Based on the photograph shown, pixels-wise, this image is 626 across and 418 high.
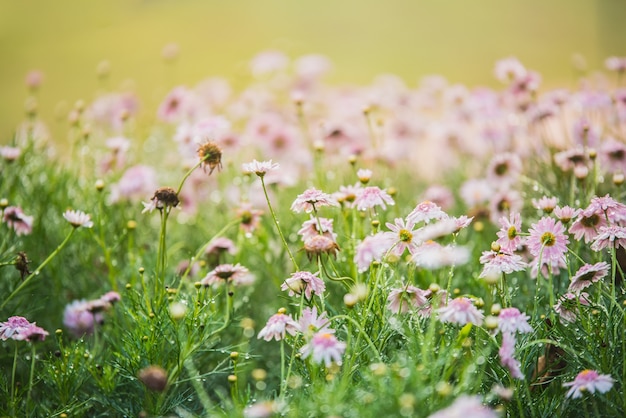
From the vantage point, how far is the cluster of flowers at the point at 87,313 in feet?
5.43

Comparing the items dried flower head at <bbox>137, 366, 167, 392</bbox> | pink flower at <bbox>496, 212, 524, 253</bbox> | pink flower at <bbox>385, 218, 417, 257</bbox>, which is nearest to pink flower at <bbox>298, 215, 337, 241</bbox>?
pink flower at <bbox>385, 218, 417, 257</bbox>

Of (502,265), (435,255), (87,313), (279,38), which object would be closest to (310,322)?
(435,255)

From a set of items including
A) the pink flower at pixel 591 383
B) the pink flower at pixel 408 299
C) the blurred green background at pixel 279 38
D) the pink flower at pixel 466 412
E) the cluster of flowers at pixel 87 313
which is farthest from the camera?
the blurred green background at pixel 279 38

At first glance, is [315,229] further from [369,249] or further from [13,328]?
[13,328]

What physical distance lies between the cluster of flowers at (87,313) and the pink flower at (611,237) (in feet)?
3.81

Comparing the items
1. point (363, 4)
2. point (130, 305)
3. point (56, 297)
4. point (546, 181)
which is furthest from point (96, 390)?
point (363, 4)

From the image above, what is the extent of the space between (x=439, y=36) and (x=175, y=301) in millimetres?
6215

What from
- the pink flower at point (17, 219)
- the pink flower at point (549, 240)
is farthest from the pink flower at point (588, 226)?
the pink flower at point (17, 219)

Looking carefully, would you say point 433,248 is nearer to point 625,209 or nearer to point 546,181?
point 625,209

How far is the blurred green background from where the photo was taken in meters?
6.32

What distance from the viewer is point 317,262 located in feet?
4.36

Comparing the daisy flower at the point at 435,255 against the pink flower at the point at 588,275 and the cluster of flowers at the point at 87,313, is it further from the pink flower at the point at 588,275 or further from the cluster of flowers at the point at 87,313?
the cluster of flowers at the point at 87,313

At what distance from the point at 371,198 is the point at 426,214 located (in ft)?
0.57

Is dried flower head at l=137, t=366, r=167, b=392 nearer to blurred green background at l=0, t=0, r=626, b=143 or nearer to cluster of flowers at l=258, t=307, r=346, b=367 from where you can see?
cluster of flowers at l=258, t=307, r=346, b=367
